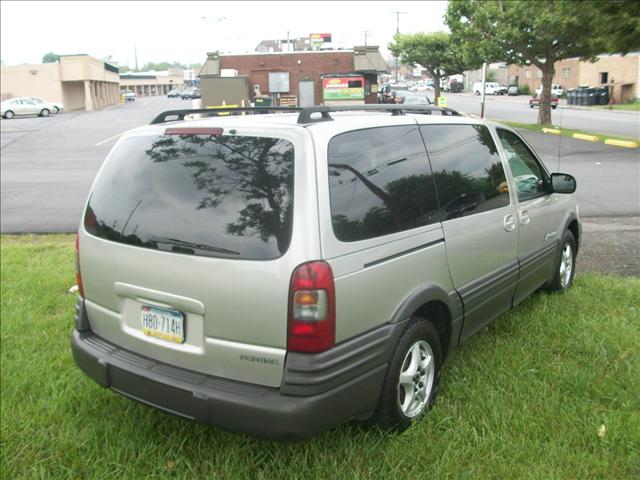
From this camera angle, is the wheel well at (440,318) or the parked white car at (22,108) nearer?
the wheel well at (440,318)

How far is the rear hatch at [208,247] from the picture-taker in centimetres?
259

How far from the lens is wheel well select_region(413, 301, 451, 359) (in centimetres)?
326

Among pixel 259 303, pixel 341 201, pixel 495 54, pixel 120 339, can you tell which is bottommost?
pixel 120 339

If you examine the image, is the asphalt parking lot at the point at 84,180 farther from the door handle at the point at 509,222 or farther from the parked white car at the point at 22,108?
the parked white car at the point at 22,108

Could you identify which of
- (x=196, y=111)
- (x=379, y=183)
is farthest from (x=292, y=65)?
(x=379, y=183)

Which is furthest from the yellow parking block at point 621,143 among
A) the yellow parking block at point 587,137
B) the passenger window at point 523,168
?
the passenger window at point 523,168

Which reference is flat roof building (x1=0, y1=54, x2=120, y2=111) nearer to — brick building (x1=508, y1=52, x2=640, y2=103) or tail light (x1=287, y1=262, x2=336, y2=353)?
brick building (x1=508, y1=52, x2=640, y2=103)

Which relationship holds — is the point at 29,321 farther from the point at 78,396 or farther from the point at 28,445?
the point at 28,445

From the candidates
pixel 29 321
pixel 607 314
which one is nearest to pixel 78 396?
pixel 29 321

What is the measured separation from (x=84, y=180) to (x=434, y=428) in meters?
12.3

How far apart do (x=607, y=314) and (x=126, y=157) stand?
3.78 m

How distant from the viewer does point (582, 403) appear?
3.37 metres

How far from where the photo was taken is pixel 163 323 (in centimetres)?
287

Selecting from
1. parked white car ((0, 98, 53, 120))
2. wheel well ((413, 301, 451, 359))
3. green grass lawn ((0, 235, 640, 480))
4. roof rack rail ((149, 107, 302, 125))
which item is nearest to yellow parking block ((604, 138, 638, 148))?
green grass lawn ((0, 235, 640, 480))
